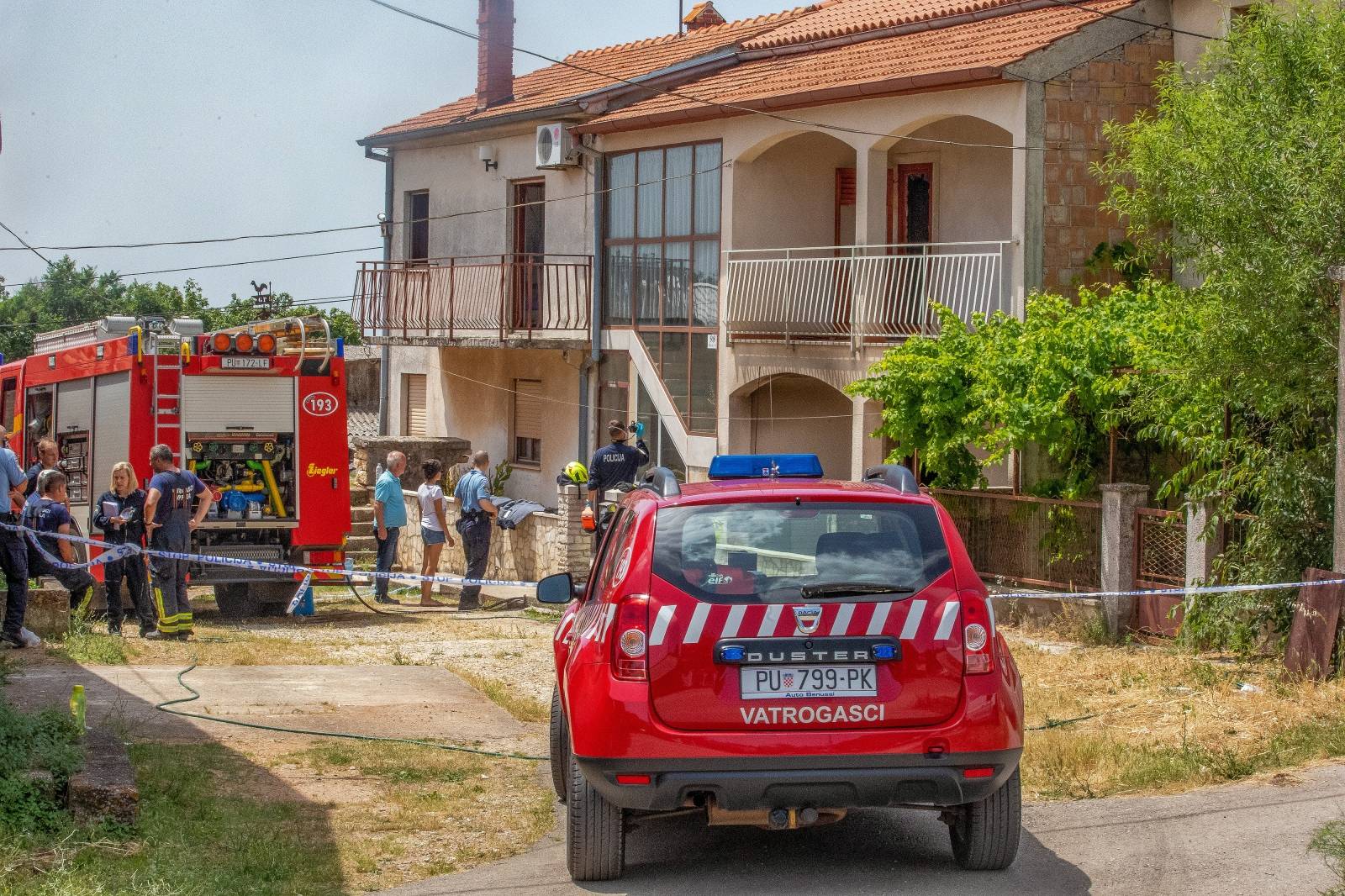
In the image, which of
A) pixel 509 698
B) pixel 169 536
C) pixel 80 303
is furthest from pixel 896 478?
pixel 80 303

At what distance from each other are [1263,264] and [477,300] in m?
17.0

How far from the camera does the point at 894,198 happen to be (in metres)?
20.8

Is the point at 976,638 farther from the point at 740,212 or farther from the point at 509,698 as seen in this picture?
the point at 740,212

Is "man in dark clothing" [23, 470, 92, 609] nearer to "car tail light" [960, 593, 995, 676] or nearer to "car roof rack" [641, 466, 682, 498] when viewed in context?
"car roof rack" [641, 466, 682, 498]

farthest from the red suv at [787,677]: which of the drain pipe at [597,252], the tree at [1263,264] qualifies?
the drain pipe at [597,252]

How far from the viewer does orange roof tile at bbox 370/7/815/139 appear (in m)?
25.2

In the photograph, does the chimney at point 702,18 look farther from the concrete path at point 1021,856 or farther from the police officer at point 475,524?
the concrete path at point 1021,856

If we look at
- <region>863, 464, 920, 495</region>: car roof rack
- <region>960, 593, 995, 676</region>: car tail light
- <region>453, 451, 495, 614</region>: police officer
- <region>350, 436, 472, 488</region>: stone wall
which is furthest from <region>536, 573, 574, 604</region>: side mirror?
<region>350, 436, 472, 488</region>: stone wall

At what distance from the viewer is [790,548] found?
596 cm

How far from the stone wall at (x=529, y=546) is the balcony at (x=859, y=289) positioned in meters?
4.10

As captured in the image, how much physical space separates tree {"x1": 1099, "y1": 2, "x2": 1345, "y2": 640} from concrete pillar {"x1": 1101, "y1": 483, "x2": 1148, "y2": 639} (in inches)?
32.7

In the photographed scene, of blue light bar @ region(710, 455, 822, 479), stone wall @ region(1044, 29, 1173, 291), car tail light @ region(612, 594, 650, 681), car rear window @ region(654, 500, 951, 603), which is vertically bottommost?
car tail light @ region(612, 594, 650, 681)

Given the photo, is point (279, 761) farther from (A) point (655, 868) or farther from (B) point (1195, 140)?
(B) point (1195, 140)

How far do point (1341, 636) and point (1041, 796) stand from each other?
11.3 ft
